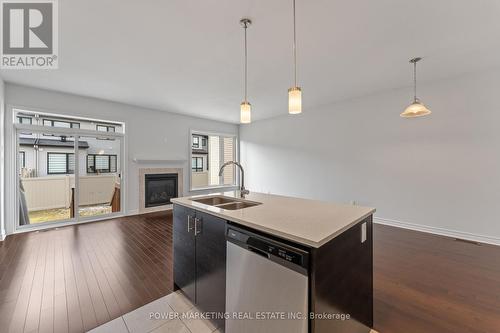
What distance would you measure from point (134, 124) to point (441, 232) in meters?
6.89

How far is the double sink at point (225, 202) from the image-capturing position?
2056mm

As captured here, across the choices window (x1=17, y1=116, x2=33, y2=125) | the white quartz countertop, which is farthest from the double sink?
window (x1=17, y1=116, x2=33, y2=125)

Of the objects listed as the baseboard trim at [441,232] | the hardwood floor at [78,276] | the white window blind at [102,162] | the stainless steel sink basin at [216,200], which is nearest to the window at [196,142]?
the white window blind at [102,162]

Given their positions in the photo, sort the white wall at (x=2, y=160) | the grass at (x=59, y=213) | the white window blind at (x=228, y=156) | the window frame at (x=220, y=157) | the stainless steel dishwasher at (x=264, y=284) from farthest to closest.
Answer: the white window blind at (x=228, y=156)
the window frame at (x=220, y=157)
the grass at (x=59, y=213)
the white wall at (x=2, y=160)
the stainless steel dishwasher at (x=264, y=284)

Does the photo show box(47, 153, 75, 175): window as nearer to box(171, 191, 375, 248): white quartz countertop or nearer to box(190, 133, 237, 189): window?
box(190, 133, 237, 189): window

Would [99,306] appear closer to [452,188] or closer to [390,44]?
[390,44]

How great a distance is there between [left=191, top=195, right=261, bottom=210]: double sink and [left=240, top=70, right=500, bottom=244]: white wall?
3.51m

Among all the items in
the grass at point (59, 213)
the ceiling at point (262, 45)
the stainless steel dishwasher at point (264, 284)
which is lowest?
the grass at point (59, 213)

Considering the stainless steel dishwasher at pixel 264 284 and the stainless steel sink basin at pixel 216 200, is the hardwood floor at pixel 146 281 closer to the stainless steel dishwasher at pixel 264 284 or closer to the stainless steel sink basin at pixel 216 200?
the stainless steel sink basin at pixel 216 200

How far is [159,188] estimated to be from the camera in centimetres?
550

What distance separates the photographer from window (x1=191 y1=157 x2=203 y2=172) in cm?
647

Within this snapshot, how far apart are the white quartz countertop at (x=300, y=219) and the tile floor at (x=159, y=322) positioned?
3.13 feet

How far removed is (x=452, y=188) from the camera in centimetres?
346

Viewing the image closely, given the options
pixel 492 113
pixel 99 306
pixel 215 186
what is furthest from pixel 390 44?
pixel 215 186
